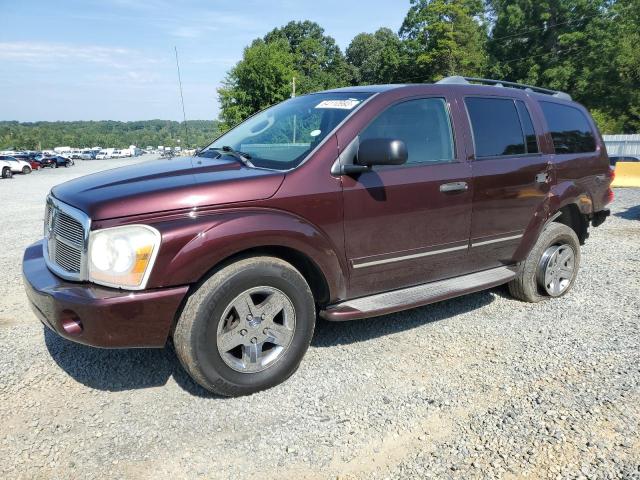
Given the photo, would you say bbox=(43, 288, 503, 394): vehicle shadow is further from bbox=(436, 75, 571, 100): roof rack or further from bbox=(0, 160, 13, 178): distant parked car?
bbox=(0, 160, 13, 178): distant parked car

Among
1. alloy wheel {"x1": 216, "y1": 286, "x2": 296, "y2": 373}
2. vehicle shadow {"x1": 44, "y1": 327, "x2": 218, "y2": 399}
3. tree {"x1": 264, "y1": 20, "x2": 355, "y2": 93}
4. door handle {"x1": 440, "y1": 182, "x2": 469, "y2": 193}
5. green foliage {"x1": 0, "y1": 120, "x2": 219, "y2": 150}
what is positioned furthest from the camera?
green foliage {"x1": 0, "y1": 120, "x2": 219, "y2": 150}

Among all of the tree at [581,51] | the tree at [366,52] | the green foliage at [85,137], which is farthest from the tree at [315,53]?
the green foliage at [85,137]

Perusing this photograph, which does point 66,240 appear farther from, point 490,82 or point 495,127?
point 490,82

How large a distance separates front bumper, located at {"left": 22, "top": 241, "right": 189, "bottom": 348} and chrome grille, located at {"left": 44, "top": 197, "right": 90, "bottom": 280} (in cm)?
10

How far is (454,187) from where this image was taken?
12.1ft

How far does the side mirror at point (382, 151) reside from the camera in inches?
122

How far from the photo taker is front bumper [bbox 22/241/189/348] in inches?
102

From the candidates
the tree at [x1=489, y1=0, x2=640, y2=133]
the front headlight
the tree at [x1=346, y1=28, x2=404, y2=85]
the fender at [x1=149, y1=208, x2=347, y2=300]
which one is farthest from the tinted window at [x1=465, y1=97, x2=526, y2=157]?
the tree at [x1=346, y1=28, x2=404, y2=85]

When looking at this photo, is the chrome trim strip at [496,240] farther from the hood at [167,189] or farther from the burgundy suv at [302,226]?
the hood at [167,189]

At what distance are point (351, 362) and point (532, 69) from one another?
45.1 meters

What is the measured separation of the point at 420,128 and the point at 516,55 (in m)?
47.4

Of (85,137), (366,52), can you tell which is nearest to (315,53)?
(366,52)

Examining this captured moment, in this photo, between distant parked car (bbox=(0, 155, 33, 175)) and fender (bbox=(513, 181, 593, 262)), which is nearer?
fender (bbox=(513, 181, 593, 262))

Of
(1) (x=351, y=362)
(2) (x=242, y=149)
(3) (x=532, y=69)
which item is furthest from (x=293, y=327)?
(3) (x=532, y=69)
